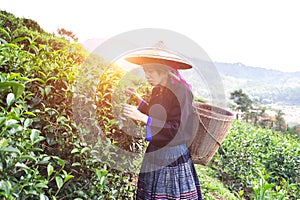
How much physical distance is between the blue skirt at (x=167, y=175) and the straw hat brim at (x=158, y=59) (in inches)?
19.3

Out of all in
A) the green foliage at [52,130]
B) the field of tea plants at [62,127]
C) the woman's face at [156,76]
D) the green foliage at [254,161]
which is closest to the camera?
the field of tea plants at [62,127]

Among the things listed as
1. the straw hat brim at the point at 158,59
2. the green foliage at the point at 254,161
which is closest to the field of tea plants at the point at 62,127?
the straw hat brim at the point at 158,59

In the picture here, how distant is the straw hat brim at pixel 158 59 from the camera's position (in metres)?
→ 1.58

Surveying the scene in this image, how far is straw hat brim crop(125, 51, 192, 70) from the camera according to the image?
1.58m

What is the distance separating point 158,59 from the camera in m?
1.59

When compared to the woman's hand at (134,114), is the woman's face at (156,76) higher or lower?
higher

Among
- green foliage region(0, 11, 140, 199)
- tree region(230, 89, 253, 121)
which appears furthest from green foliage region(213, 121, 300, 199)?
tree region(230, 89, 253, 121)

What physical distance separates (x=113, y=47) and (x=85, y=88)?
249 mm

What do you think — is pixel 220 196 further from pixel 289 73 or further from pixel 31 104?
pixel 289 73

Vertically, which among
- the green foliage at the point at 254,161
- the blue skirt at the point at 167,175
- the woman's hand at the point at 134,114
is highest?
the woman's hand at the point at 134,114

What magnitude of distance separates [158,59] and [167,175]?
68 centimetres

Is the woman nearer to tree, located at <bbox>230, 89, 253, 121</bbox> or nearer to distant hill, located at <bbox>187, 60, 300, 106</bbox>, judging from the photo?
tree, located at <bbox>230, 89, 253, 121</bbox>

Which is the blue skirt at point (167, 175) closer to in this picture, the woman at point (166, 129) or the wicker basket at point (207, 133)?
the woman at point (166, 129)

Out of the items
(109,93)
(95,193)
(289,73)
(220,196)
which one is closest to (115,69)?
(109,93)
